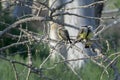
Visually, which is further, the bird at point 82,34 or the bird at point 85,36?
the bird at point 82,34

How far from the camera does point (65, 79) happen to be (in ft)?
14.7

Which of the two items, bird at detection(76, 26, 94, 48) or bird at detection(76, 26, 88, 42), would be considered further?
bird at detection(76, 26, 88, 42)

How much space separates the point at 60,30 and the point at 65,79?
0.60 meters

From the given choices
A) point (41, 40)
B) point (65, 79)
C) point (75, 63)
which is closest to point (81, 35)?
point (41, 40)

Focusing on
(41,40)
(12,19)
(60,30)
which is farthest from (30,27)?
(41,40)

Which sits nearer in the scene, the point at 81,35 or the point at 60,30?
the point at 81,35

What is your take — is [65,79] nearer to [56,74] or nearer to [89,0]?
[56,74]

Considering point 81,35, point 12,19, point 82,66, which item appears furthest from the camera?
point 12,19

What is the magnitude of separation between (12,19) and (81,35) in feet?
18.3

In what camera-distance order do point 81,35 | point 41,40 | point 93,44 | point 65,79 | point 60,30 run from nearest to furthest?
point 41,40 < point 93,44 < point 81,35 < point 60,30 < point 65,79

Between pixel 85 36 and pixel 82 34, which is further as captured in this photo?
pixel 82 34

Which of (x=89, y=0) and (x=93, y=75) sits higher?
(x=89, y=0)

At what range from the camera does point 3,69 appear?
487 cm

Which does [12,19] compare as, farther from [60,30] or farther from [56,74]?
[60,30]
